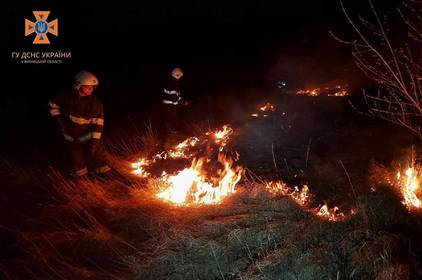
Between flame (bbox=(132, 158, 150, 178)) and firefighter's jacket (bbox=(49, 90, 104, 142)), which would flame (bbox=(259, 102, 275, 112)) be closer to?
flame (bbox=(132, 158, 150, 178))

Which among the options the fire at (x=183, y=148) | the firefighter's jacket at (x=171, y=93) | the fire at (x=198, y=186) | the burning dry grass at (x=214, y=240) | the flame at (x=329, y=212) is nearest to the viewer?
the burning dry grass at (x=214, y=240)

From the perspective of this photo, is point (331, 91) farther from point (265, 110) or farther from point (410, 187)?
point (410, 187)

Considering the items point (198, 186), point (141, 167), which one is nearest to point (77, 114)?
point (141, 167)

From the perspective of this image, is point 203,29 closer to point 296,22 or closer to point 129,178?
point 296,22

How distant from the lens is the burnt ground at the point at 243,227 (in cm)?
359

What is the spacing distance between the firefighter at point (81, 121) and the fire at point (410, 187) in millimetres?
4675

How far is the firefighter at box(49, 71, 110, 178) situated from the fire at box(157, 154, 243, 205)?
1.36m

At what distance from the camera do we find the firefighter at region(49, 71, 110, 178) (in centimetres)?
641

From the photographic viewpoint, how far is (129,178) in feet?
23.2

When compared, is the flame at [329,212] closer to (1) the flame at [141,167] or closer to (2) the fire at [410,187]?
(2) the fire at [410,187]

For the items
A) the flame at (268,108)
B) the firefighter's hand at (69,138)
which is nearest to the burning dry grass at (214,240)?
the firefighter's hand at (69,138)

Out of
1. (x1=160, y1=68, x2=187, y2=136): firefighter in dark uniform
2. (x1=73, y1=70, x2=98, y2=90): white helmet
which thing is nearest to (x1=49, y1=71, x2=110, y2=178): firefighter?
(x1=73, y1=70, x2=98, y2=90): white helmet

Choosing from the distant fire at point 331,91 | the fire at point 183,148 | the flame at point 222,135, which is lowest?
the fire at point 183,148

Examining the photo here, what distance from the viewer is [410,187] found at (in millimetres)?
5012
